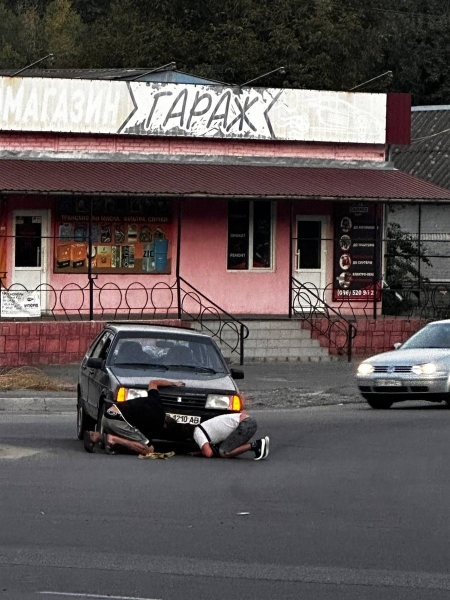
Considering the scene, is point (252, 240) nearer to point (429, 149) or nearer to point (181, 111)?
point (181, 111)

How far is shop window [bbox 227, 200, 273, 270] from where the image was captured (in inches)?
1267

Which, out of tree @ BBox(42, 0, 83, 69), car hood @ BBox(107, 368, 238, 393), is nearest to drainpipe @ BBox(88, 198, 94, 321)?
car hood @ BBox(107, 368, 238, 393)

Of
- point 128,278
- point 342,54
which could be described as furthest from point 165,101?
point 342,54

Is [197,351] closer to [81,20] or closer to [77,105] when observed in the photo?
[77,105]

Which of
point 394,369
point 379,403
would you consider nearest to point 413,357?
point 394,369

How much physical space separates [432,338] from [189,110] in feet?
Answer: 34.3

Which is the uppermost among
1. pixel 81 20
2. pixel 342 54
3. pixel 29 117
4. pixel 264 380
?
pixel 81 20

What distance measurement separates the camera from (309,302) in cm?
3148

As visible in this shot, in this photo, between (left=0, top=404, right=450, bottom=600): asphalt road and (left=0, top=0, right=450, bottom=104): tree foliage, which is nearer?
(left=0, top=404, right=450, bottom=600): asphalt road

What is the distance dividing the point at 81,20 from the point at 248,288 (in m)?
43.7

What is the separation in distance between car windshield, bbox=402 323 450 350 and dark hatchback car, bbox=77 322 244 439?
664cm

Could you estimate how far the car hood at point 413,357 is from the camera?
21688 millimetres

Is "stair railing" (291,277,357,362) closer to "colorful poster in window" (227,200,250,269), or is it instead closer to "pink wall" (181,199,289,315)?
"pink wall" (181,199,289,315)

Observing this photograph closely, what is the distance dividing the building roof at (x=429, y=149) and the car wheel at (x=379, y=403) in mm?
23445
